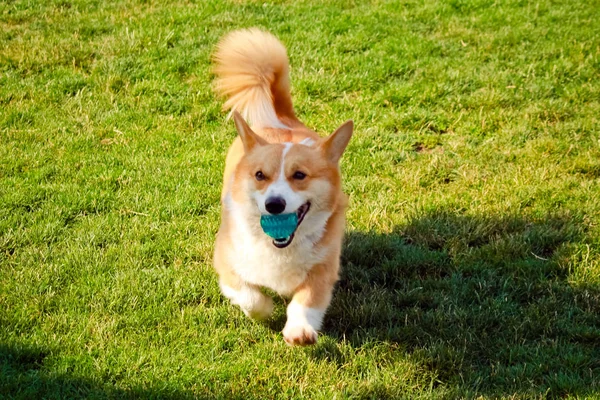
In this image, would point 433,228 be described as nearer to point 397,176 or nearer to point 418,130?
point 397,176

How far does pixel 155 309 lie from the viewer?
153 inches

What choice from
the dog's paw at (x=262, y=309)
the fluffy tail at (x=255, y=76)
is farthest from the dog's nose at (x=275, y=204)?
the fluffy tail at (x=255, y=76)

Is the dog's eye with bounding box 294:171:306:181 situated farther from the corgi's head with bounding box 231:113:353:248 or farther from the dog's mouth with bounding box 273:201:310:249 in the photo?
the dog's mouth with bounding box 273:201:310:249

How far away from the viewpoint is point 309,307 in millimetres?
3527

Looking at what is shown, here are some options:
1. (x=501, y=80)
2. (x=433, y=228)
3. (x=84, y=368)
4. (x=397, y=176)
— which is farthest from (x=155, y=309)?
(x=501, y=80)

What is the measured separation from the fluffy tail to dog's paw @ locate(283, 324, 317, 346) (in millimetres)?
1537

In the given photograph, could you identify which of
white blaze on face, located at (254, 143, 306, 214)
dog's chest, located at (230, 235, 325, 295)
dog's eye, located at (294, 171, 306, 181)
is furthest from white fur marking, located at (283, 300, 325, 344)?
dog's eye, located at (294, 171, 306, 181)

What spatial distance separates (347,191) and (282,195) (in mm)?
2116

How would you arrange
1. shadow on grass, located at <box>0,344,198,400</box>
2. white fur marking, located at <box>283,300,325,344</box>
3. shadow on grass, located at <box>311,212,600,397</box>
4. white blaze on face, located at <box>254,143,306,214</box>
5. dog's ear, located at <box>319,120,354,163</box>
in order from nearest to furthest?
1. shadow on grass, located at <box>0,344,198,400</box>
2. white blaze on face, located at <box>254,143,306,214</box>
3. white fur marking, located at <box>283,300,325,344</box>
4. shadow on grass, located at <box>311,212,600,397</box>
5. dog's ear, located at <box>319,120,354,163</box>

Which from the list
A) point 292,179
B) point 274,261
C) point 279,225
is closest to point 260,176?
point 292,179

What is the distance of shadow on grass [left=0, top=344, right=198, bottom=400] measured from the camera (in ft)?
10.3

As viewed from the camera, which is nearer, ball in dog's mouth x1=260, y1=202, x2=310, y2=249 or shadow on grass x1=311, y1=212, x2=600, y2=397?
ball in dog's mouth x1=260, y1=202, x2=310, y2=249

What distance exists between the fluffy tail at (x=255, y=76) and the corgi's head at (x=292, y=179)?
77 cm

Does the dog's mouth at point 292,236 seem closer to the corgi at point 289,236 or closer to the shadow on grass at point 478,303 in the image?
the corgi at point 289,236
